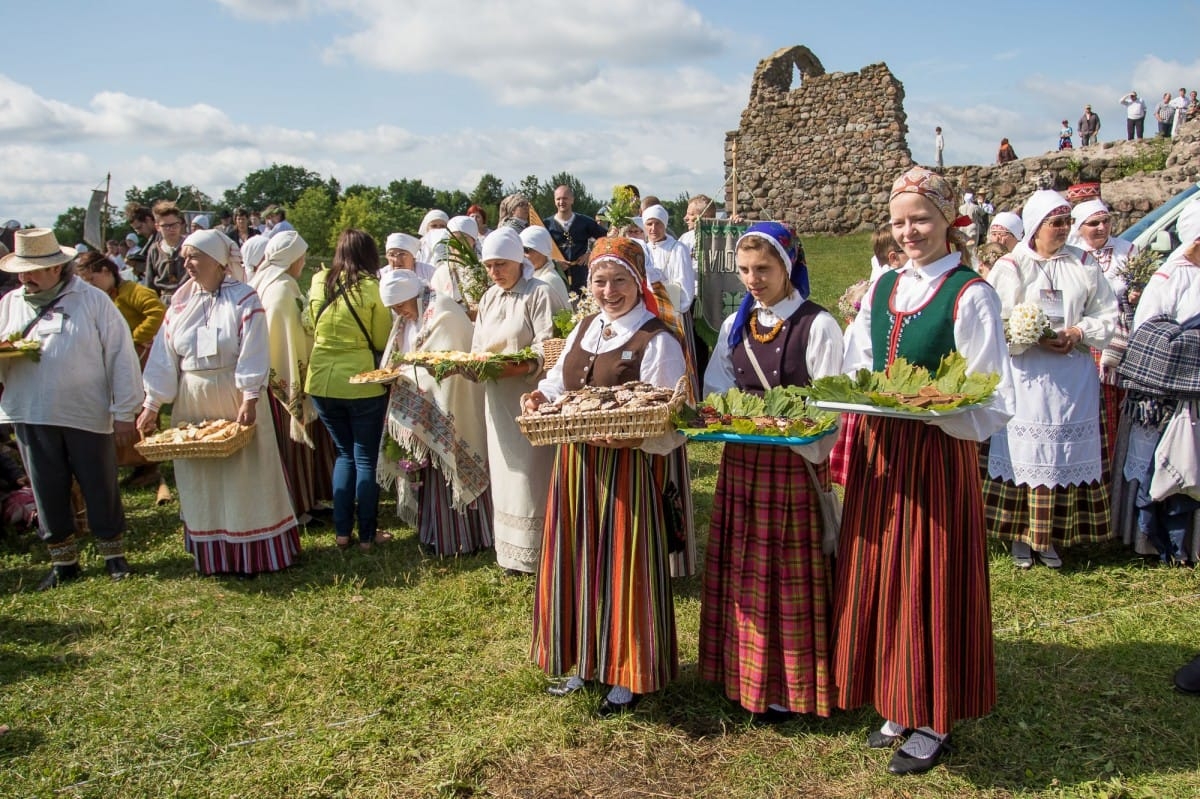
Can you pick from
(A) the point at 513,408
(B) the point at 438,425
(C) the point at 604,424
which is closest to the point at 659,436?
(C) the point at 604,424

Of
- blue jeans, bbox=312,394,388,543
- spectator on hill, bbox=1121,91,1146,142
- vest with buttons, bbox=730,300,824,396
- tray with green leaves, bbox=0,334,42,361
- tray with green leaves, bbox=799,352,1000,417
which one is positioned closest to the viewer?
tray with green leaves, bbox=799,352,1000,417

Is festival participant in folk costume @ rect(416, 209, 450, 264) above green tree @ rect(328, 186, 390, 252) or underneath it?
underneath

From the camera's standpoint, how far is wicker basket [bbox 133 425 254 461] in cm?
488

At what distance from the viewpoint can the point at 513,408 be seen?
504 cm

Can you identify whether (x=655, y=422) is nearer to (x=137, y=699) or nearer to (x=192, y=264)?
(x=137, y=699)

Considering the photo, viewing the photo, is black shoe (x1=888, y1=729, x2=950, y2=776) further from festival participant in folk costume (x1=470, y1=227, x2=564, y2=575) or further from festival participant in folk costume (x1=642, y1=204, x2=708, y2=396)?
festival participant in folk costume (x1=642, y1=204, x2=708, y2=396)

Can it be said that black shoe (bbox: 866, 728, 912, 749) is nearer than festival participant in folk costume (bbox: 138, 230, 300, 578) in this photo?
Yes

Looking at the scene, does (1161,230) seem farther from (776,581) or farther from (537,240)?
(776,581)

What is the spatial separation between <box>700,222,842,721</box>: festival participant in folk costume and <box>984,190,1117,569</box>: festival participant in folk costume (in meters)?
2.08

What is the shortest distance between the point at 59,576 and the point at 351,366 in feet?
7.42

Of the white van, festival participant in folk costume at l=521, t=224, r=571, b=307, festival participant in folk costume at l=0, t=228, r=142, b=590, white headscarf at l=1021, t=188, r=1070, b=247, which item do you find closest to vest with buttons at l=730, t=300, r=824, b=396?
white headscarf at l=1021, t=188, r=1070, b=247

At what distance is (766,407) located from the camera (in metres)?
3.11

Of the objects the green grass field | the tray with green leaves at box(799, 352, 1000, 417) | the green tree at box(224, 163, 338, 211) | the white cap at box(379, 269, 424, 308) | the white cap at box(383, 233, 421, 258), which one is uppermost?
the green tree at box(224, 163, 338, 211)

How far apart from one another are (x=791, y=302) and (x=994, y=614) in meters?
2.20
